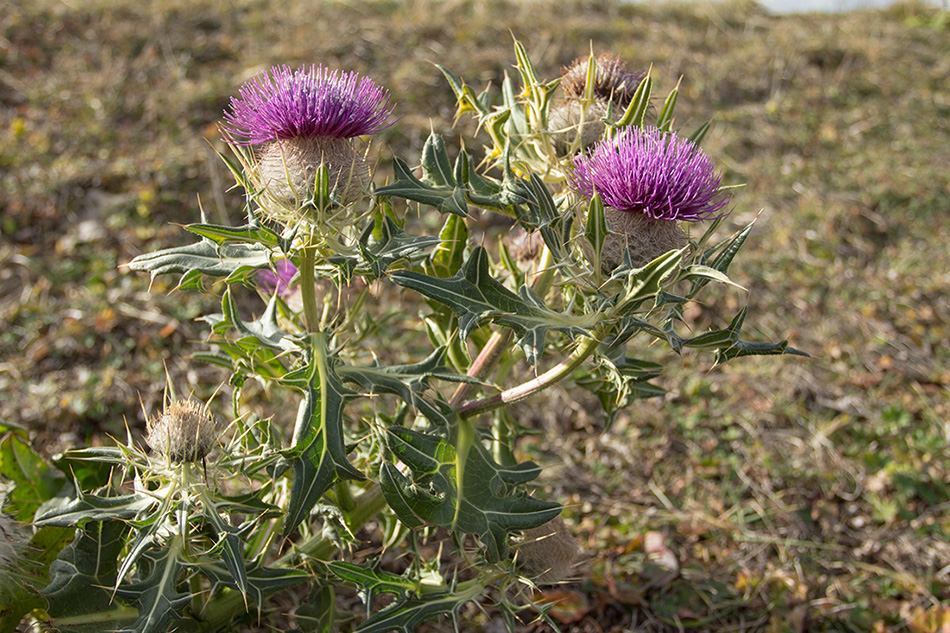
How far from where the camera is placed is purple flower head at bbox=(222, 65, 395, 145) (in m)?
2.08

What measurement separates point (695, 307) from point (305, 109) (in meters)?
3.27

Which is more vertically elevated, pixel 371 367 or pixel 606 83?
pixel 606 83

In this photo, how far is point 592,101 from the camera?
2.39 meters

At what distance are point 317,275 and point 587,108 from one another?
1.04m

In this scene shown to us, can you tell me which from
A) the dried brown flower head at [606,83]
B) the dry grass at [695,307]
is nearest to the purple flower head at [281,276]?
the dried brown flower head at [606,83]

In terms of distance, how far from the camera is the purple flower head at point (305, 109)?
6.84 feet

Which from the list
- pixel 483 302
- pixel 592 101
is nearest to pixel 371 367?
pixel 483 302

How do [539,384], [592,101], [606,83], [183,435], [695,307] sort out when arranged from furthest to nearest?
[695,307], [606,83], [592,101], [539,384], [183,435]

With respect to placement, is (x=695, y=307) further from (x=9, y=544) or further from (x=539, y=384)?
(x=9, y=544)

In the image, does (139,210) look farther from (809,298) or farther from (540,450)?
(809,298)

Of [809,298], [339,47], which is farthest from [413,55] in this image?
[809,298]

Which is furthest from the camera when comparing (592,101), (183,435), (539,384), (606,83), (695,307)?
(695,307)

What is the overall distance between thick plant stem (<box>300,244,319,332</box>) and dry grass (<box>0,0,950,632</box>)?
138 centimetres

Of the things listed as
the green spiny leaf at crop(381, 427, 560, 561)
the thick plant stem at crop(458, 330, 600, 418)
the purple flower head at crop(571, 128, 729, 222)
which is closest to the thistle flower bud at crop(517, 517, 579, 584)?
the green spiny leaf at crop(381, 427, 560, 561)
